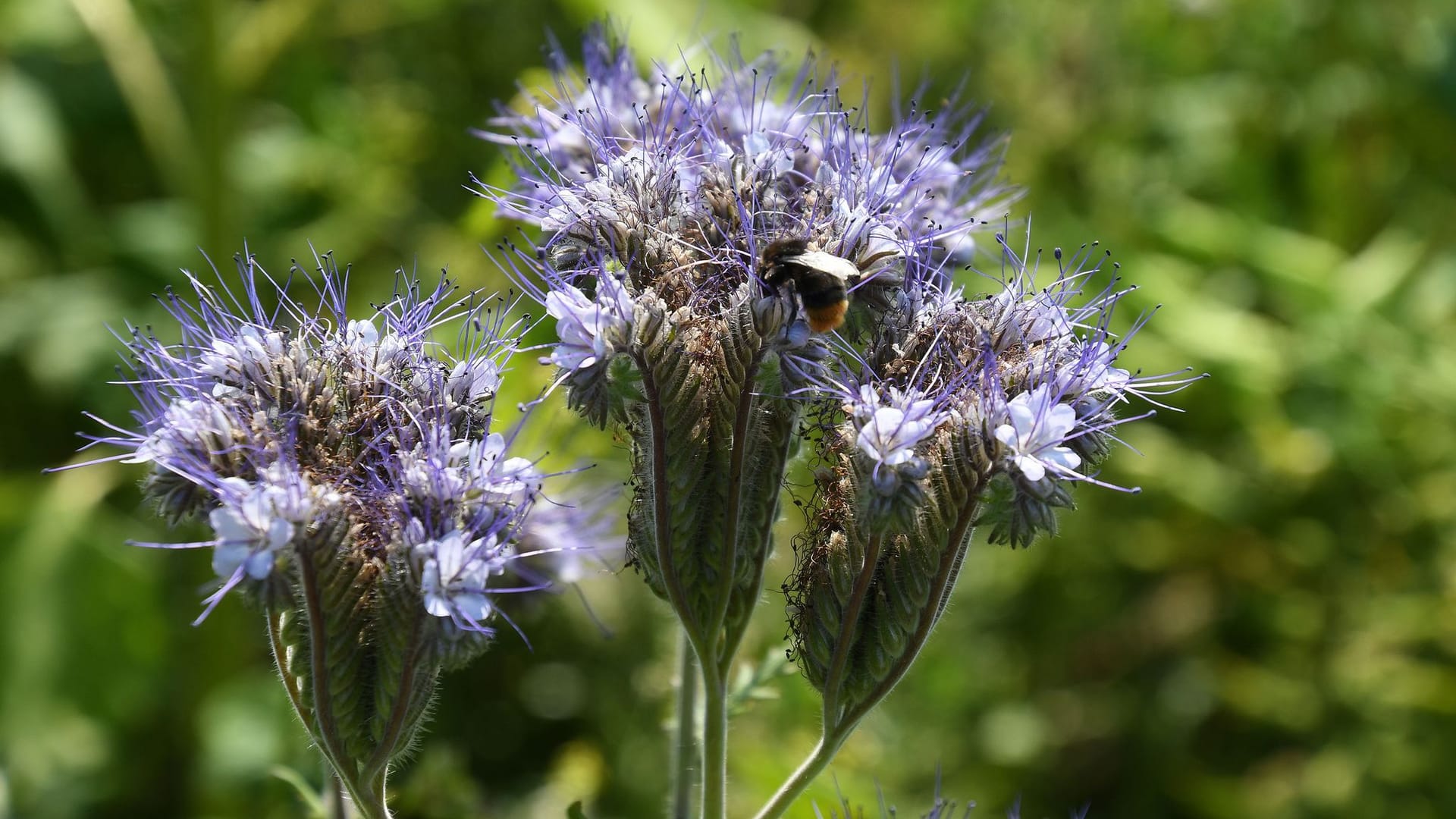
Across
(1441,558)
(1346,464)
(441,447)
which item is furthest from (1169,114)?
(441,447)

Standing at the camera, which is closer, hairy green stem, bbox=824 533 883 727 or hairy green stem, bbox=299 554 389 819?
hairy green stem, bbox=299 554 389 819

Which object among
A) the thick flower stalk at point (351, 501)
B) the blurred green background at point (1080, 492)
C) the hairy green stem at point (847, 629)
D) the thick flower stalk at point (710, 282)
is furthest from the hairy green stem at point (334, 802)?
the blurred green background at point (1080, 492)

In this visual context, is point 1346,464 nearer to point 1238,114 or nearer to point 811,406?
point 1238,114

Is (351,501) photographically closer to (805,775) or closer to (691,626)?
(691,626)

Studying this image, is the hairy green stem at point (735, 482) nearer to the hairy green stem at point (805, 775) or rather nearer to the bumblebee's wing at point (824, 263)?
the bumblebee's wing at point (824, 263)

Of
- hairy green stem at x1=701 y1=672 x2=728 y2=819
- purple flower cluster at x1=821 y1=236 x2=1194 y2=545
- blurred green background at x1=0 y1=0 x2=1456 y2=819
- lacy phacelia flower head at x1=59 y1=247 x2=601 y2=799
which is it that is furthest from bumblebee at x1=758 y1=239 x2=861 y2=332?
blurred green background at x1=0 y1=0 x2=1456 y2=819

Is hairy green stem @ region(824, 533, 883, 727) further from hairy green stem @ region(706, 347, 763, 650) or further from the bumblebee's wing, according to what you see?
the bumblebee's wing
